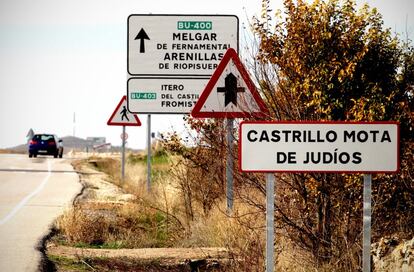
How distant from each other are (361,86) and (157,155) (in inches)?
1284

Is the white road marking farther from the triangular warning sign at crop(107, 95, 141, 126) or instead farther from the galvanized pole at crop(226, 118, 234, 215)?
the galvanized pole at crop(226, 118, 234, 215)

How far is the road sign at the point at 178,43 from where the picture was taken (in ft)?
39.8

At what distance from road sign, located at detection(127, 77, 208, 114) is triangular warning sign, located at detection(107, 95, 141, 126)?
729 centimetres

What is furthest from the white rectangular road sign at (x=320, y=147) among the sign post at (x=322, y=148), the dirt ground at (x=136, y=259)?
the dirt ground at (x=136, y=259)

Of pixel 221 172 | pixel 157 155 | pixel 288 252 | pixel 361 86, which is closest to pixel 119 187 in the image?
pixel 221 172

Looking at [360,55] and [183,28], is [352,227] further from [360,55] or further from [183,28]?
[183,28]

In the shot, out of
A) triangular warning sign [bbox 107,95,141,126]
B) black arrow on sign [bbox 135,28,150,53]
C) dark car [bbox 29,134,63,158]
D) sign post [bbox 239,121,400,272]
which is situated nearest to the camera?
sign post [bbox 239,121,400,272]

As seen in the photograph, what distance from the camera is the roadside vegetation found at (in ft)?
25.7

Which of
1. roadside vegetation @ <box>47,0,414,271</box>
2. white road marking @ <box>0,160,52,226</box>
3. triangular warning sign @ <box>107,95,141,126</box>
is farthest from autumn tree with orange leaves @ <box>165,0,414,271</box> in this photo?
triangular warning sign @ <box>107,95,141,126</box>

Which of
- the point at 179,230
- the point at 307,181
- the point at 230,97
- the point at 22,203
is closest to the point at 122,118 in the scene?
the point at 22,203

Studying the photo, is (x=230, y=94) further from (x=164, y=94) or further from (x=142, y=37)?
(x=142, y=37)

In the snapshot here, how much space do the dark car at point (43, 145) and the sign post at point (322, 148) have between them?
136 ft

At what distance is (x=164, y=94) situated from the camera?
12.5 metres

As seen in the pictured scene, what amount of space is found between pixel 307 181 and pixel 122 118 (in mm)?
12721
